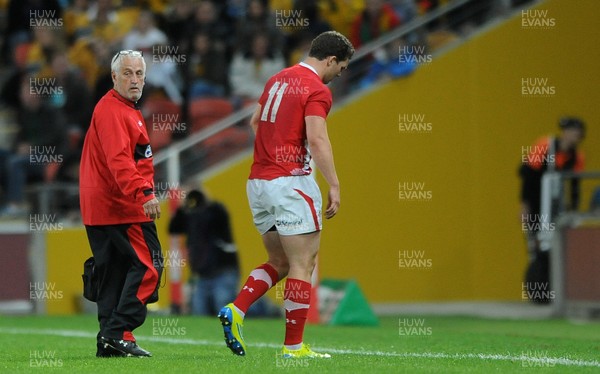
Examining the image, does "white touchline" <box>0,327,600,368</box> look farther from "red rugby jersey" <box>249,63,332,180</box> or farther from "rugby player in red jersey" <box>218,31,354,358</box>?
"red rugby jersey" <box>249,63,332,180</box>

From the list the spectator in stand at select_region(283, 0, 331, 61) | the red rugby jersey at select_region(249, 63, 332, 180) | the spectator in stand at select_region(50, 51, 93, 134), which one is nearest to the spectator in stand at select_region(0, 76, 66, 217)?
the spectator in stand at select_region(50, 51, 93, 134)

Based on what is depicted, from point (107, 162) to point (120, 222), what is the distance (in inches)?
18.5

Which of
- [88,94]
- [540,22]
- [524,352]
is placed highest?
[540,22]

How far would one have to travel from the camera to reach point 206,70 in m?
19.0

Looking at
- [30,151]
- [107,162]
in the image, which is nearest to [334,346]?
[107,162]

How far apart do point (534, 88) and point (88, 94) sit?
6.42 meters

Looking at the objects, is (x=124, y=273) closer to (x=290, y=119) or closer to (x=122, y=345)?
(x=122, y=345)

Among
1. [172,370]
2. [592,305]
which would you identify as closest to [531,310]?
[592,305]

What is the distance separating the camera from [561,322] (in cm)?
1521

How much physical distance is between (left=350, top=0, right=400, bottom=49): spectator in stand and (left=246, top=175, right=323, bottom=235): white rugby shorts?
1088 centimetres

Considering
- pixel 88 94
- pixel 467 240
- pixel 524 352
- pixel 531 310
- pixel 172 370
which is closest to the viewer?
pixel 172 370

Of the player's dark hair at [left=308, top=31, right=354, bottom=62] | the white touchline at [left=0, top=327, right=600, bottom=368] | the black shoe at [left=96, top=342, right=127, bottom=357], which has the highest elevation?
the player's dark hair at [left=308, top=31, right=354, bottom=62]

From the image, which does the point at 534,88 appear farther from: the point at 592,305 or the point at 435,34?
the point at 592,305

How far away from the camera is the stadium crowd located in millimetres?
17547
